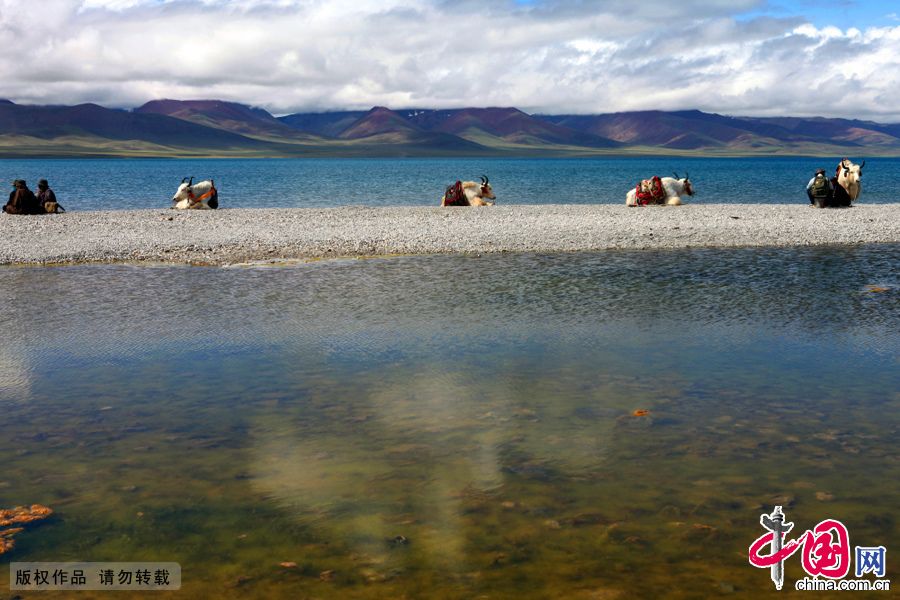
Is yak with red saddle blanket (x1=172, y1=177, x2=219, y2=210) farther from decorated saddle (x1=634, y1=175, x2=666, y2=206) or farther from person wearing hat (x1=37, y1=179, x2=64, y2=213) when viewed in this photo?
decorated saddle (x1=634, y1=175, x2=666, y2=206)

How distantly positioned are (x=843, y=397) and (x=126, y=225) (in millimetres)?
19665

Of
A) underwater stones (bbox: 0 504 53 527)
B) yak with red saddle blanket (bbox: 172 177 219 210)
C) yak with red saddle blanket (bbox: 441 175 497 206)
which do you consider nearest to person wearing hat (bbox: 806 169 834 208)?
yak with red saddle blanket (bbox: 441 175 497 206)

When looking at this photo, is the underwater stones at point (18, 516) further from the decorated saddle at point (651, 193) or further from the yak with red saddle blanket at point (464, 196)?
the decorated saddle at point (651, 193)

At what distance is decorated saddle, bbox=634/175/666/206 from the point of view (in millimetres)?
29766

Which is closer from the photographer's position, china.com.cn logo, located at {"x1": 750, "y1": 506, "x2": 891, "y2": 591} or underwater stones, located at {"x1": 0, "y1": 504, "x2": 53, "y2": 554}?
china.com.cn logo, located at {"x1": 750, "y1": 506, "x2": 891, "y2": 591}

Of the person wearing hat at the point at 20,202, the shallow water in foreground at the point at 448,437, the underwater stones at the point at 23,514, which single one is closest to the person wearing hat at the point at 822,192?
the shallow water in foreground at the point at 448,437

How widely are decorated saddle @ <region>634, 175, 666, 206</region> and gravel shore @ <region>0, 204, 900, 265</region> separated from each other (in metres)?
1.79

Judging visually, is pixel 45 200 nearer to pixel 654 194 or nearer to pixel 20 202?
pixel 20 202

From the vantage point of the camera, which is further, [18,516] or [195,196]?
[195,196]

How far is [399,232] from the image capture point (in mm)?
21203

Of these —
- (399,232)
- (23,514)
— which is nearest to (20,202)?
(399,232)

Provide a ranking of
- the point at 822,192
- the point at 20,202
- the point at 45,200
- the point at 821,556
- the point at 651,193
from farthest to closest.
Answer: the point at 651,193
the point at 822,192
the point at 45,200
the point at 20,202
the point at 821,556

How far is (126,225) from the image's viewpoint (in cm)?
2309

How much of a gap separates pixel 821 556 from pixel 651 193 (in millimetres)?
25861
